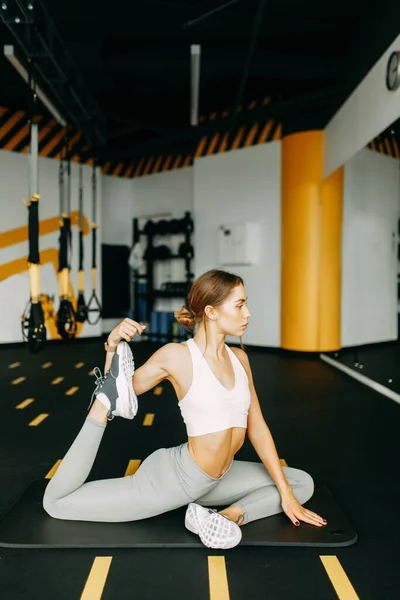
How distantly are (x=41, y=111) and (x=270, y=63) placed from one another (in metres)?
4.12

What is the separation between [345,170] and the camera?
7.25 metres

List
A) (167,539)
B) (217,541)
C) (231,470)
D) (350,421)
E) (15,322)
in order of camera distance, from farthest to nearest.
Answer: (15,322), (350,421), (231,470), (167,539), (217,541)

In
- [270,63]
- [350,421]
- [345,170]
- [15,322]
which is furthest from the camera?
[15,322]

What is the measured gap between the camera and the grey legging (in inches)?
74.7

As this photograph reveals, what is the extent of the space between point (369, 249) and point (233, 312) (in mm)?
6386

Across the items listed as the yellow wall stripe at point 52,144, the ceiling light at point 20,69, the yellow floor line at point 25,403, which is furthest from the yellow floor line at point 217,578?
the yellow wall stripe at point 52,144

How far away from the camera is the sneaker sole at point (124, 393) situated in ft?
5.99

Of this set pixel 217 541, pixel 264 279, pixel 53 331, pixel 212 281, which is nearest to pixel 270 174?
pixel 264 279

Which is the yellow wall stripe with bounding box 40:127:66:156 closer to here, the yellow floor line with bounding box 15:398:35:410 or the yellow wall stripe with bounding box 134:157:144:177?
the yellow wall stripe with bounding box 134:157:144:177

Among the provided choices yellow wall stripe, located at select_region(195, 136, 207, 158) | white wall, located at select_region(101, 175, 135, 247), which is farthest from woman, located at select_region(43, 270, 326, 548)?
white wall, located at select_region(101, 175, 135, 247)

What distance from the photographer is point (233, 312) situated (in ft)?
6.28

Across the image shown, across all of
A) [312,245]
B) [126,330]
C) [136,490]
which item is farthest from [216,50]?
[136,490]

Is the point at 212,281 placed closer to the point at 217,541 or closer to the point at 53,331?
the point at 217,541

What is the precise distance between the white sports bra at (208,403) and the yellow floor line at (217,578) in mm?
446
